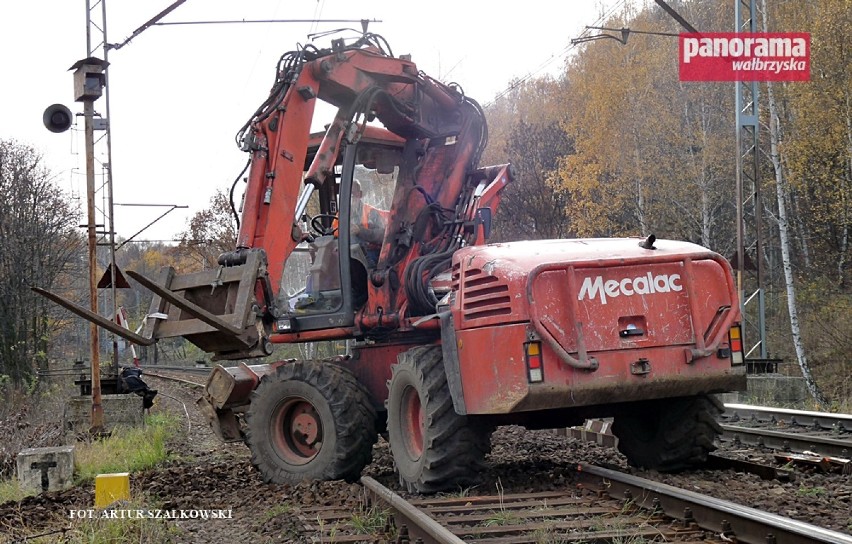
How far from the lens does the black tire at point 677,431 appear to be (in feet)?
27.5

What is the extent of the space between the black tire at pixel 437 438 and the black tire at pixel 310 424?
0.85 metres

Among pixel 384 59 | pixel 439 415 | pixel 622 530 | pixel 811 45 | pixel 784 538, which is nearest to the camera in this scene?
pixel 784 538

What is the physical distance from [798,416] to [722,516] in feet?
21.9

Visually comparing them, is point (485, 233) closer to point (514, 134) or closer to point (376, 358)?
point (376, 358)

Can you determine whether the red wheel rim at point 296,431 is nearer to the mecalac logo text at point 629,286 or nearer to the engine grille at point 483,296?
the engine grille at point 483,296

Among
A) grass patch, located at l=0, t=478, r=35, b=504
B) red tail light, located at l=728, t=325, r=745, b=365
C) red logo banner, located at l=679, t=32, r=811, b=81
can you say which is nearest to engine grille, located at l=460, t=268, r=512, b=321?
red tail light, located at l=728, t=325, r=745, b=365

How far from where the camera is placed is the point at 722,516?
6.06m

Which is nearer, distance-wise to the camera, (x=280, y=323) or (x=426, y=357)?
(x=426, y=357)

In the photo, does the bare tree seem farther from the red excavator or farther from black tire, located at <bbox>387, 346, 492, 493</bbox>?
black tire, located at <bbox>387, 346, 492, 493</bbox>

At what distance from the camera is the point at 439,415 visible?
7.91 metres

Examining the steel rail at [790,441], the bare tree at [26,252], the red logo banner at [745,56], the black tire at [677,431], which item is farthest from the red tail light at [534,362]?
the bare tree at [26,252]

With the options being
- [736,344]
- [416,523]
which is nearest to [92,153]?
[736,344]

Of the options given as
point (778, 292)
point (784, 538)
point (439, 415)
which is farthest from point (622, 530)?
point (778, 292)

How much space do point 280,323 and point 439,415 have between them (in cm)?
266
